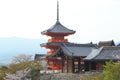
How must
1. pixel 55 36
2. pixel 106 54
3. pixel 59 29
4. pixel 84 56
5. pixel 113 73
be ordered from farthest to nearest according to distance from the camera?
pixel 59 29 < pixel 55 36 < pixel 84 56 < pixel 106 54 < pixel 113 73

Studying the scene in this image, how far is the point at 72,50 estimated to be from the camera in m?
46.8

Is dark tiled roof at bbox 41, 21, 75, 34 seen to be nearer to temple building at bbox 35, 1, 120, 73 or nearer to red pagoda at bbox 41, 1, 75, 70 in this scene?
red pagoda at bbox 41, 1, 75, 70

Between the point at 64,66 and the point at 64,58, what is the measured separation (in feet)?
3.82

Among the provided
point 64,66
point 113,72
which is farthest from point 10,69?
point 113,72

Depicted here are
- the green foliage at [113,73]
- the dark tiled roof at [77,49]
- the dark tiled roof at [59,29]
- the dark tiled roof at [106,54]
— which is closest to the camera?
the green foliage at [113,73]

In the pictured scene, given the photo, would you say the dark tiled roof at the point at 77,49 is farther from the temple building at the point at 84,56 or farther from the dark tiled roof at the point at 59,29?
the dark tiled roof at the point at 59,29

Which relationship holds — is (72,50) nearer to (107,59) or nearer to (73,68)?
(73,68)

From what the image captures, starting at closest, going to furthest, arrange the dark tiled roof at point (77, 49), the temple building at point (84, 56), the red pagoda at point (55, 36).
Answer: the temple building at point (84, 56), the dark tiled roof at point (77, 49), the red pagoda at point (55, 36)

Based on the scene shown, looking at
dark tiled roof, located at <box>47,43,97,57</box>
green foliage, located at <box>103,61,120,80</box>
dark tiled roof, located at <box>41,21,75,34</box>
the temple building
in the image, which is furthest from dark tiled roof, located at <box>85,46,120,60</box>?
dark tiled roof, located at <box>41,21,75,34</box>

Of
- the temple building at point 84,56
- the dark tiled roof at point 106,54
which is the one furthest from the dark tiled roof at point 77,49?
the dark tiled roof at point 106,54

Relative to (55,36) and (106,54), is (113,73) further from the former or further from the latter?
(55,36)

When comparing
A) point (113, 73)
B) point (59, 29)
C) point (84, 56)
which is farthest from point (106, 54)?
point (59, 29)

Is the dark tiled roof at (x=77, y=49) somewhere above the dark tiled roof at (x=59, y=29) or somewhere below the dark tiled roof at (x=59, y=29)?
below

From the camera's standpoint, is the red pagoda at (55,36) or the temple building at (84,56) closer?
the temple building at (84,56)
